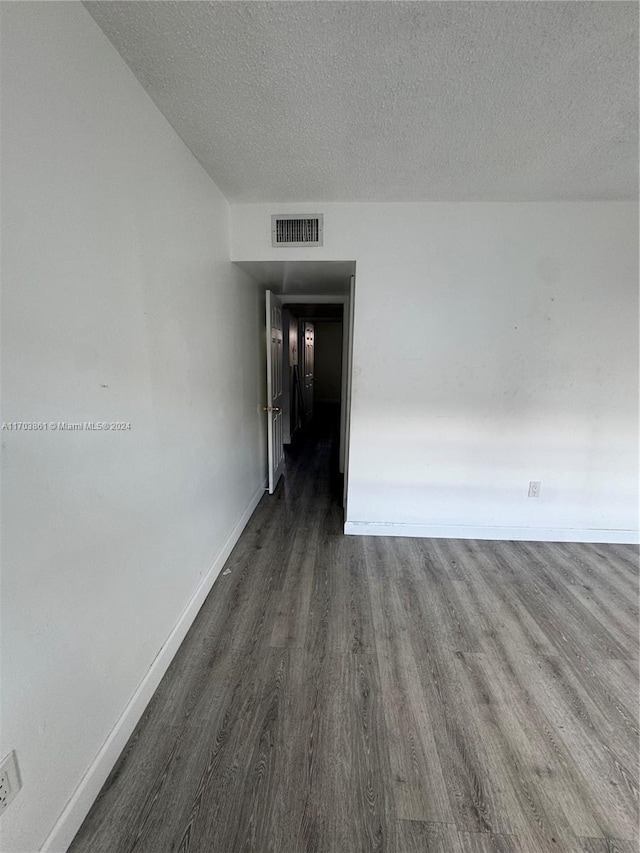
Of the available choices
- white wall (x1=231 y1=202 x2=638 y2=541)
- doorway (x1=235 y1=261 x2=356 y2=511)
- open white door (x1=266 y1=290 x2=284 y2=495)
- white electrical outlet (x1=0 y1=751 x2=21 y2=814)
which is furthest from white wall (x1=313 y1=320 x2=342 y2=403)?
white electrical outlet (x1=0 y1=751 x2=21 y2=814)

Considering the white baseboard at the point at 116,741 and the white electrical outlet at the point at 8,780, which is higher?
the white electrical outlet at the point at 8,780

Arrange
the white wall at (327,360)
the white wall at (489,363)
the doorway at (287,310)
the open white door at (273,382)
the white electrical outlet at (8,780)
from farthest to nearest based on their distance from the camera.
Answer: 1. the white wall at (327,360)
2. the open white door at (273,382)
3. the doorway at (287,310)
4. the white wall at (489,363)
5. the white electrical outlet at (8,780)

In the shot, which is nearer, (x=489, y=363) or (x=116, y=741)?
(x=116, y=741)

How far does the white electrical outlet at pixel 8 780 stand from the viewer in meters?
0.79

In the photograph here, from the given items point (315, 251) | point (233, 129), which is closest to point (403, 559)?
point (315, 251)

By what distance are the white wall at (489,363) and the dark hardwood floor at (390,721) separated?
22.1 inches

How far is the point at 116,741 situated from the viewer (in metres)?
1.18

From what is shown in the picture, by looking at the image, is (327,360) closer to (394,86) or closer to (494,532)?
(494,532)

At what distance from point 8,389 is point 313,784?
1.50 m

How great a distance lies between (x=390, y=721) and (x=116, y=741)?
39.5 inches

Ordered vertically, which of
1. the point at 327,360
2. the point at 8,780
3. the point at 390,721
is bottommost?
the point at 390,721

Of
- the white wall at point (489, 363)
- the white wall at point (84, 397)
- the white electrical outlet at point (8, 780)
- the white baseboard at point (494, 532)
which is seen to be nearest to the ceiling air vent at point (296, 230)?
the white wall at point (489, 363)

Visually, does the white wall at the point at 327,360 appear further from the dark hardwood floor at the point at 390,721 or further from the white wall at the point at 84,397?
the white wall at the point at 84,397

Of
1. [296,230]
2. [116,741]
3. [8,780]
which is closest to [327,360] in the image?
[296,230]
